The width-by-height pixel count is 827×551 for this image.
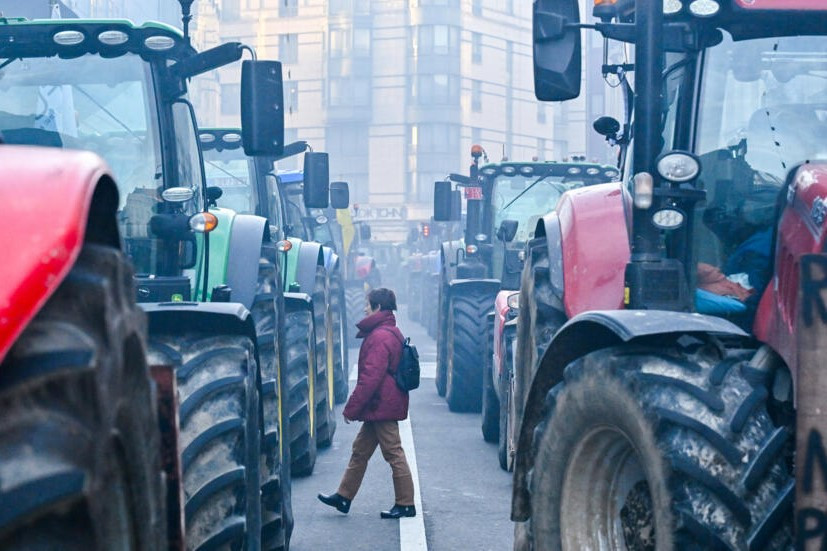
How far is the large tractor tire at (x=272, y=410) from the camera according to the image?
6062 mm

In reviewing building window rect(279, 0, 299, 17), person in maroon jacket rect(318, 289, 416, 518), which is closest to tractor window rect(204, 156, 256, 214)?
person in maroon jacket rect(318, 289, 416, 518)

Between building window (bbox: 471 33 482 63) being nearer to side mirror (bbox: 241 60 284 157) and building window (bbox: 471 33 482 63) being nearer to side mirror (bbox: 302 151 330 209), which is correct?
side mirror (bbox: 302 151 330 209)

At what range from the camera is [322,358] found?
1156cm

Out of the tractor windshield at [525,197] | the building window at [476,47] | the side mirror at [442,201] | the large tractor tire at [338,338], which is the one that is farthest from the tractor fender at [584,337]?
the building window at [476,47]

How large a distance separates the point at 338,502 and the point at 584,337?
14.9ft

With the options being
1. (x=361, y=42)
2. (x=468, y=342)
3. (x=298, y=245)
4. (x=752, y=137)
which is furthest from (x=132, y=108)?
(x=361, y=42)

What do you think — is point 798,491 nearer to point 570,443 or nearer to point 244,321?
point 570,443

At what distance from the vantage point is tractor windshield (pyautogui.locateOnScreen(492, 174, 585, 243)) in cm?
1481

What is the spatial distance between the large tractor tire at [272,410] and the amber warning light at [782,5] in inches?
109

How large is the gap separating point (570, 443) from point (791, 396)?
3.19 feet

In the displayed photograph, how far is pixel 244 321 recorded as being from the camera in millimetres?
5324

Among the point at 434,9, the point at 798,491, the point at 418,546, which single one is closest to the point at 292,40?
the point at 434,9

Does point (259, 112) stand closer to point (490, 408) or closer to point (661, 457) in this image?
point (661, 457)

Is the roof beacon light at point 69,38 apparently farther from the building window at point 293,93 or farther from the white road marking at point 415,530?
the building window at point 293,93
